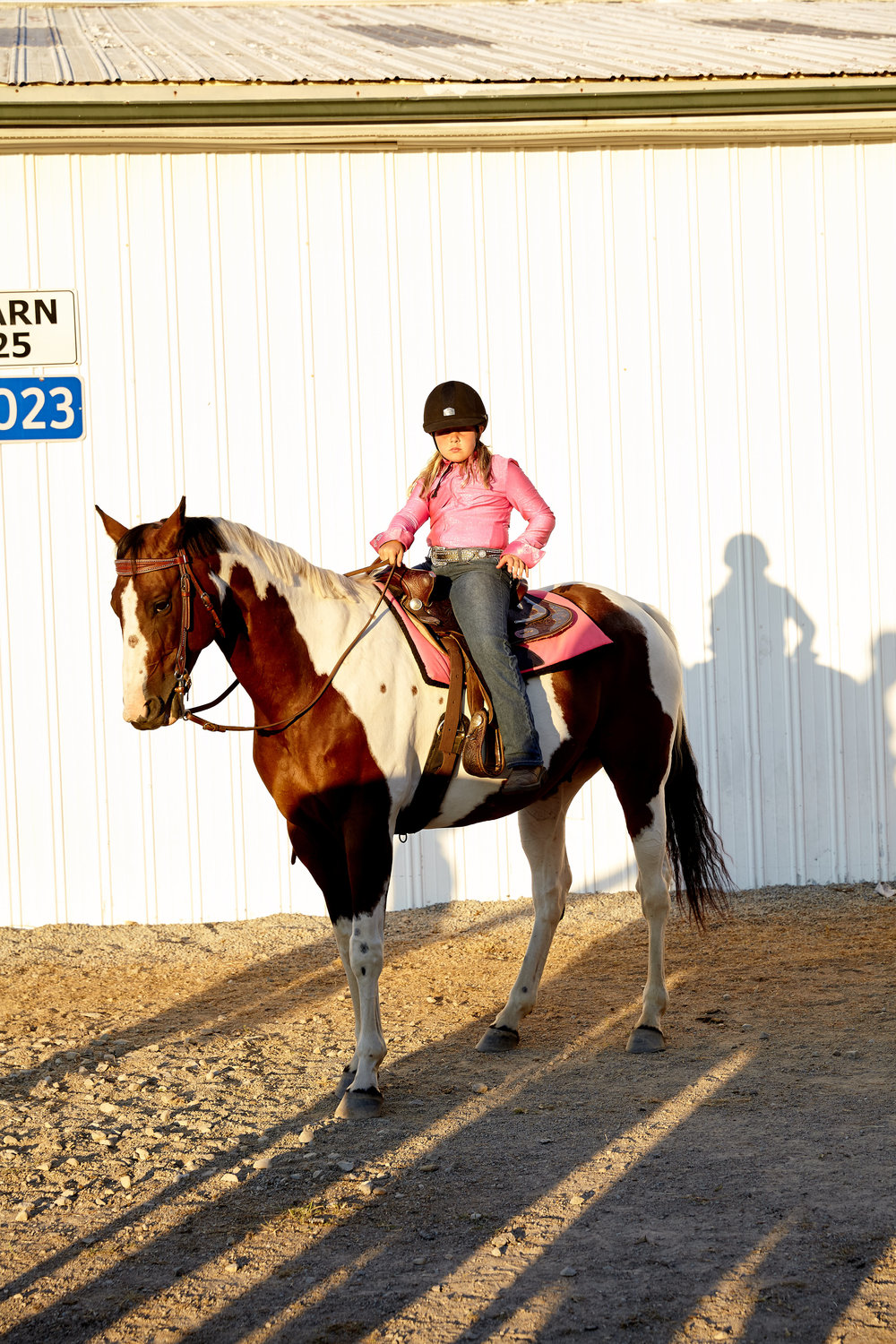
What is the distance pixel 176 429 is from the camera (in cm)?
691

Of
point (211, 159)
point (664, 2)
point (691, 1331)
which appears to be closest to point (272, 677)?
point (691, 1331)

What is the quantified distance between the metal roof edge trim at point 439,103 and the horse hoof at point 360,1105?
17.3 ft

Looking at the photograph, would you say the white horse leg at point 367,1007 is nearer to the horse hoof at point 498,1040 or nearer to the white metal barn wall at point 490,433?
the horse hoof at point 498,1040

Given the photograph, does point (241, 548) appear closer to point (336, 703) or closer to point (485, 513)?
point (336, 703)

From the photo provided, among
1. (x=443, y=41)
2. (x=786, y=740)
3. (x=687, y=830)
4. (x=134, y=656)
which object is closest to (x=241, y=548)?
(x=134, y=656)

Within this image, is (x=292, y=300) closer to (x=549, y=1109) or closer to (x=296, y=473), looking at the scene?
(x=296, y=473)

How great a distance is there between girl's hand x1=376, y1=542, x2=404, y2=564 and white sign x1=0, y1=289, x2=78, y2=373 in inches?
136

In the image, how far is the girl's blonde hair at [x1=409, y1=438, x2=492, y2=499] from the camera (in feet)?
14.3

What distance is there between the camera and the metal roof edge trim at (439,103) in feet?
21.1

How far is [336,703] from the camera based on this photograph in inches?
156

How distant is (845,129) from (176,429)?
14.4ft

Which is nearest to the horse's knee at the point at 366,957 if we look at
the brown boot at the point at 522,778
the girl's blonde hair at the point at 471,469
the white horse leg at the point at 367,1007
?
the white horse leg at the point at 367,1007

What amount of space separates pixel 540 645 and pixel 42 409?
3.93 meters

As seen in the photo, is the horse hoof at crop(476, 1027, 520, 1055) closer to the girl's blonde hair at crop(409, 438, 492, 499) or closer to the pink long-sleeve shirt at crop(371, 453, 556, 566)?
the pink long-sleeve shirt at crop(371, 453, 556, 566)
